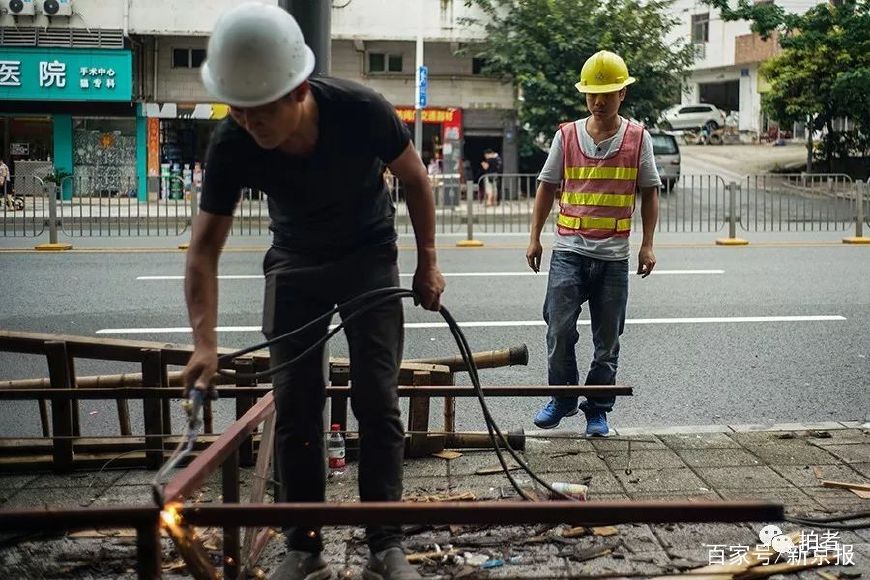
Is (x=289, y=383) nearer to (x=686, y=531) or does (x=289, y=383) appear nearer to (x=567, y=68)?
(x=686, y=531)

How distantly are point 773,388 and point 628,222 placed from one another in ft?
6.76

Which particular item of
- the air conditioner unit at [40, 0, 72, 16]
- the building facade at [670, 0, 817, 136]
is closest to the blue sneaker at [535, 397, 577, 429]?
the air conditioner unit at [40, 0, 72, 16]

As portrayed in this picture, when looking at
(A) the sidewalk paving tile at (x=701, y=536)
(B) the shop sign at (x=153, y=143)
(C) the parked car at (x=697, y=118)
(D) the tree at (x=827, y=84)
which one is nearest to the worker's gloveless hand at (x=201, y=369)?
(A) the sidewalk paving tile at (x=701, y=536)

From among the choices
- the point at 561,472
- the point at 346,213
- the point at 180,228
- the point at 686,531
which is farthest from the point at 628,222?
the point at 180,228

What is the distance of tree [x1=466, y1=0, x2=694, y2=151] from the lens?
87.8ft

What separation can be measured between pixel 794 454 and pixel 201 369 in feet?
10.7

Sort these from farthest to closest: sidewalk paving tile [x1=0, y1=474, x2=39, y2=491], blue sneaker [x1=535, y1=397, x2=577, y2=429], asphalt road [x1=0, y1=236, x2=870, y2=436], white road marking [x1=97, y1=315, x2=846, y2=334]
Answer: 1. white road marking [x1=97, y1=315, x2=846, y2=334]
2. asphalt road [x1=0, y1=236, x2=870, y2=436]
3. blue sneaker [x1=535, y1=397, x2=577, y2=429]
4. sidewalk paving tile [x1=0, y1=474, x2=39, y2=491]

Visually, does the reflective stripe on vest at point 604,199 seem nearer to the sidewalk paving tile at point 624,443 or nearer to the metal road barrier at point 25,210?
the sidewalk paving tile at point 624,443

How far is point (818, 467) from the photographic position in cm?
489

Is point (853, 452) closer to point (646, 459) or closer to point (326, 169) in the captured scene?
point (646, 459)

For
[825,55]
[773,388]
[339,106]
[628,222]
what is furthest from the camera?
[825,55]

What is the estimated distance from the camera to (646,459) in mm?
5078

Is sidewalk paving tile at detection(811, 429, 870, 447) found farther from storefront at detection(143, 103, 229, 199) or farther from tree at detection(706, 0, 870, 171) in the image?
storefront at detection(143, 103, 229, 199)

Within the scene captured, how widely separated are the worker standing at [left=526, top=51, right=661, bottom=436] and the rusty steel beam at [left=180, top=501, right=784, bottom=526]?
276 cm
